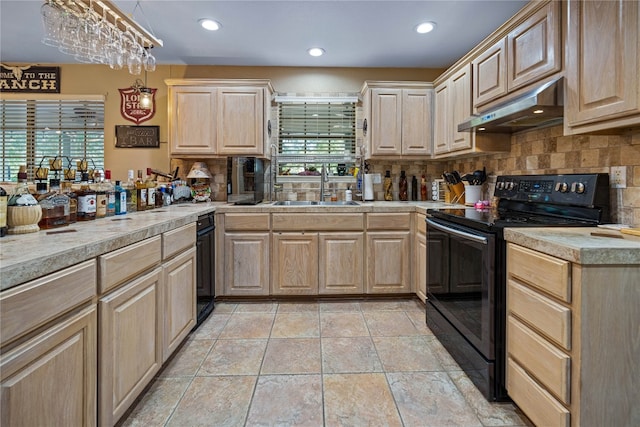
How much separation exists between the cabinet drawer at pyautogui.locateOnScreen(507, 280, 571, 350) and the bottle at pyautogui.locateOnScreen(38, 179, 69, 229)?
2152 millimetres

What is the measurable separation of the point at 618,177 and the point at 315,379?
195 cm

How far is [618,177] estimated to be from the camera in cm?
170

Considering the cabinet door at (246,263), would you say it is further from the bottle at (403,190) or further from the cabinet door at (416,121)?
the cabinet door at (416,121)

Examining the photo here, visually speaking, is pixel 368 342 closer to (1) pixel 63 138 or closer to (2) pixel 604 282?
(2) pixel 604 282

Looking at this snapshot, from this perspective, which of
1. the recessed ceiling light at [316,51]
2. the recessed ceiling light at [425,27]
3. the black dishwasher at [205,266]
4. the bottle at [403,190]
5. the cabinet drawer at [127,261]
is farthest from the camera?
the bottle at [403,190]

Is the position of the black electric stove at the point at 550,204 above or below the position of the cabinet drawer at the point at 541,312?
above

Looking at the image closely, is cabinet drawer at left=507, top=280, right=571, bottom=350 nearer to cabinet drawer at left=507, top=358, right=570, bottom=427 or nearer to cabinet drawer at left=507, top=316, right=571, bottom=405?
cabinet drawer at left=507, top=316, right=571, bottom=405

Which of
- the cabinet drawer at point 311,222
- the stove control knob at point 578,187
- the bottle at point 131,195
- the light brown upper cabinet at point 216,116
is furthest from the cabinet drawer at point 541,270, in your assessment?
the light brown upper cabinet at point 216,116

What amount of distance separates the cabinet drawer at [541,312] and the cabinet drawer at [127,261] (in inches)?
68.0

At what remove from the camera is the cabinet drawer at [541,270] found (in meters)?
1.19

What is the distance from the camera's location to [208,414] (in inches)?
60.0

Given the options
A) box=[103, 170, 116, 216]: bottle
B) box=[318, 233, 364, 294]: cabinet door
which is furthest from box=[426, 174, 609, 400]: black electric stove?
box=[103, 170, 116, 216]: bottle

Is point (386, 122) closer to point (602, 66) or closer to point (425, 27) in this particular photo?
point (425, 27)

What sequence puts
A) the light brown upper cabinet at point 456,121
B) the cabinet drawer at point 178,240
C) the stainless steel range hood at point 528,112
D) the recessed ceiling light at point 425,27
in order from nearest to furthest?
1. the stainless steel range hood at point 528,112
2. the cabinet drawer at point 178,240
3. the light brown upper cabinet at point 456,121
4. the recessed ceiling light at point 425,27
